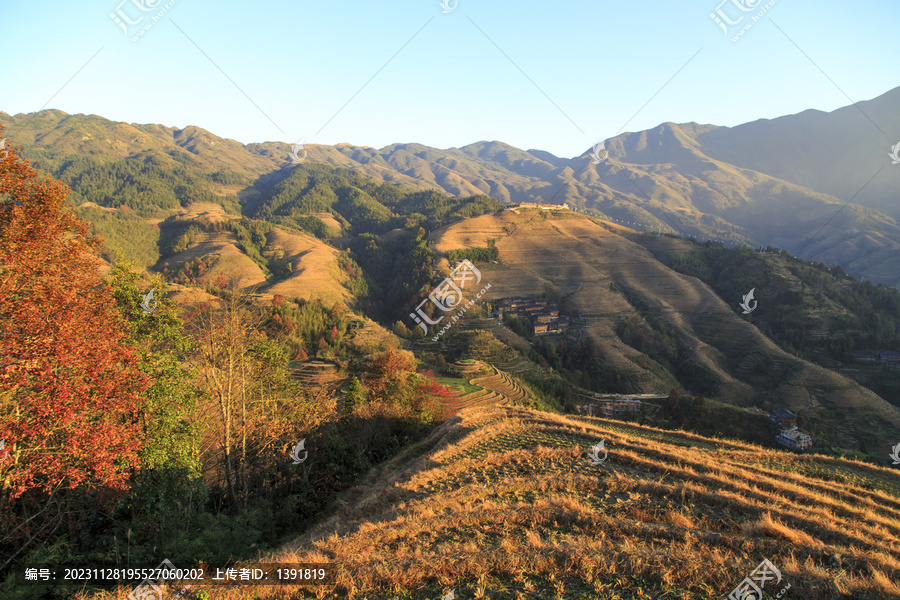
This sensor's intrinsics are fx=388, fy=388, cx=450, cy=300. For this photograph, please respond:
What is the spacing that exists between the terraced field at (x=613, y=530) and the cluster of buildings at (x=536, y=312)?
66476 mm

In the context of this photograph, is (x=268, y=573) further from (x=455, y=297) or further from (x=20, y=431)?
(x=455, y=297)

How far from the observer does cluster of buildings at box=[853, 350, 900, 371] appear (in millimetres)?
64562

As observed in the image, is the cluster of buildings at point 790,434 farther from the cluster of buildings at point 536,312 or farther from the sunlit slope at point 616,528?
the cluster of buildings at point 536,312

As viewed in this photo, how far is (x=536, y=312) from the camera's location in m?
84.8

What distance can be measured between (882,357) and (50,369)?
331ft

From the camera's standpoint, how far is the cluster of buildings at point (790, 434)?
40219 millimetres
